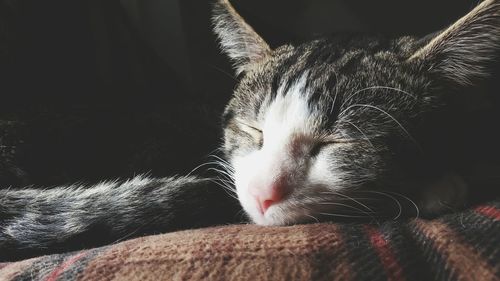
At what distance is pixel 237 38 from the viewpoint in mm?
1221

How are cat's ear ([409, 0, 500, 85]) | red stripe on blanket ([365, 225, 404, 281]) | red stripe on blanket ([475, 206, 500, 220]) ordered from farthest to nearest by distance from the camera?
cat's ear ([409, 0, 500, 85])
red stripe on blanket ([475, 206, 500, 220])
red stripe on blanket ([365, 225, 404, 281])

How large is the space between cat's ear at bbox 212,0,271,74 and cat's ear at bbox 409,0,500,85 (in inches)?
15.1

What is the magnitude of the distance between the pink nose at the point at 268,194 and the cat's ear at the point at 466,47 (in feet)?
1.22

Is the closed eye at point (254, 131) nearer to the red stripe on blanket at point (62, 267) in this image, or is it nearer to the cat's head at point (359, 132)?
the cat's head at point (359, 132)

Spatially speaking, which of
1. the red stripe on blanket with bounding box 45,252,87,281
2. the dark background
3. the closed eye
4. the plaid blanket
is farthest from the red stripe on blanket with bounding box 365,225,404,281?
the dark background

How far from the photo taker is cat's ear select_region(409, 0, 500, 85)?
33.7 inches

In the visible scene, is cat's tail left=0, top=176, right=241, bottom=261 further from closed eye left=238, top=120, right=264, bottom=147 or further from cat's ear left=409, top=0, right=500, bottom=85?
cat's ear left=409, top=0, right=500, bottom=85

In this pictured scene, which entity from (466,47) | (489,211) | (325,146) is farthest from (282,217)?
(466,47)

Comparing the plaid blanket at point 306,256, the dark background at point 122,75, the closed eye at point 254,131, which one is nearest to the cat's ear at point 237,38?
the dark background at point 122,75

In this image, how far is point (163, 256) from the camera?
69cm

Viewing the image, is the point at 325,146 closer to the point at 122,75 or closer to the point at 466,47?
the point at 466,47

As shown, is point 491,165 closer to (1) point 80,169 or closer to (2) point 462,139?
(2) point 462,139

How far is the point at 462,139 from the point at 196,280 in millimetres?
644

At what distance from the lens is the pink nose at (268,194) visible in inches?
33.7
